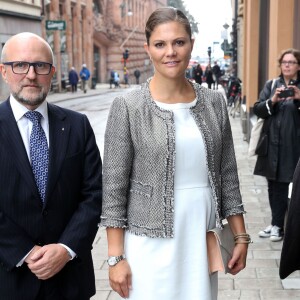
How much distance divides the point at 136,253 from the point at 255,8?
12081 mm

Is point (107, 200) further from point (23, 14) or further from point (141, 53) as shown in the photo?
point (141, 53)

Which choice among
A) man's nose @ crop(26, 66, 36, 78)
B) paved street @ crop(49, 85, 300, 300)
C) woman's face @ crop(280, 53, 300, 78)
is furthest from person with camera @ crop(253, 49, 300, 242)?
man's nose @ crop(26, 66, 36, 78)

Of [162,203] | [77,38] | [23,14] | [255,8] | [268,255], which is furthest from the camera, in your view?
[77,38]

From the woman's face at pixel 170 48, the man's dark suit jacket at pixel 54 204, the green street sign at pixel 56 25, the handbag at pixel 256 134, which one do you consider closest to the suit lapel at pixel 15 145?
the man's dark suit jacket at pixel 54 204

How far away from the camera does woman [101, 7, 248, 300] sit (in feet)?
8.68

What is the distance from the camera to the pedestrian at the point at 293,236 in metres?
2.46

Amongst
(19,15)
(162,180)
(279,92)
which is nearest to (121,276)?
(162,180)

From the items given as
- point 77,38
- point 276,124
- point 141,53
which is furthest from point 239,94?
point 141,53

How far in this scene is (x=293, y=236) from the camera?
2525mm

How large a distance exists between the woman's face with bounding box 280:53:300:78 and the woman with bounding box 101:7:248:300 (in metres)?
3.24

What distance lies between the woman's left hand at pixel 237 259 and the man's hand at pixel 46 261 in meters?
0.80

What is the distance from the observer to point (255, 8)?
45.6ft

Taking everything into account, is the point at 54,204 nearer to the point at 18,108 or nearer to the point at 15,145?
the point at 15,145

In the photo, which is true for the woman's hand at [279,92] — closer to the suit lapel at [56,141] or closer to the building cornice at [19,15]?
the suit lapel at [56,141]
